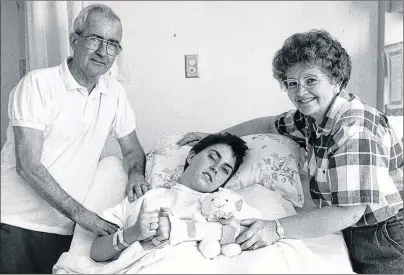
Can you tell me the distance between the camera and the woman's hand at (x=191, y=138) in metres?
0.97

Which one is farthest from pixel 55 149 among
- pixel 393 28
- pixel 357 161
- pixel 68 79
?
pixel 393 28

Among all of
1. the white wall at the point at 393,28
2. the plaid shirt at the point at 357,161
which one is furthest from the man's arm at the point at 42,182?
the white wall at the point at 393,28

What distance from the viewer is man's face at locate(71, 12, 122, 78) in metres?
0.81

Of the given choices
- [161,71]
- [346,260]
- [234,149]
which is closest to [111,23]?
[161,71]

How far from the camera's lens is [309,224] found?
0.80 m

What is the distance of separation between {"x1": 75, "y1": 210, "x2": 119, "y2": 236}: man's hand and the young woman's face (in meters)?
0.19

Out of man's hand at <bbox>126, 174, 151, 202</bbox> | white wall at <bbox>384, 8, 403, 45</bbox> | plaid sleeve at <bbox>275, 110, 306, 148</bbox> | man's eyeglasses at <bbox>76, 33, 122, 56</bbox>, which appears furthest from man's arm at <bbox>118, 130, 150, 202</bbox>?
white wall at <bbox>384, 8, 403, 45</bbox>

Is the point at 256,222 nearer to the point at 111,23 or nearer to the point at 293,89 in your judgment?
the point at 293,89

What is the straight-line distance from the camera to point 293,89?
2.71 feet

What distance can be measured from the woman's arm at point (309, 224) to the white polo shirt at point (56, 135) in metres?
0.35

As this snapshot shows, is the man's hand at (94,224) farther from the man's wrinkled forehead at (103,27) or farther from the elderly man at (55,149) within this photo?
the man's wrinkled forehead at (103,27)

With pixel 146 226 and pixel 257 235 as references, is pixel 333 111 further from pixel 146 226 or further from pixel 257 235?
pixel 146 226

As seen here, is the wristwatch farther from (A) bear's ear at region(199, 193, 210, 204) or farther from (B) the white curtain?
(B) the white curtain

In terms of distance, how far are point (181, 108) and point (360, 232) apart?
0.45 meters
